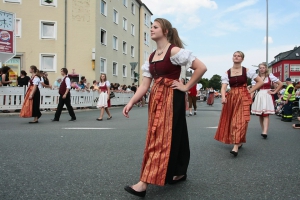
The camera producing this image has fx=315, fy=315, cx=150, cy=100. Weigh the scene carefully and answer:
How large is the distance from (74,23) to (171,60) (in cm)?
2685

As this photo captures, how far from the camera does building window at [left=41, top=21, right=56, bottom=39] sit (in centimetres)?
2792

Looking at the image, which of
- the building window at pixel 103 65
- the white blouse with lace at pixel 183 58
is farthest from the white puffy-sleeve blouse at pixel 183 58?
the building window at pixel 103 65

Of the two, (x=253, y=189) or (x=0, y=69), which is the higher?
(x=0, y=69)

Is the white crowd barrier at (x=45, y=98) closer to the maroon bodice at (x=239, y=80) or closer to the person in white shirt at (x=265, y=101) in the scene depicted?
the person in white shirt at (x=265, y=101)

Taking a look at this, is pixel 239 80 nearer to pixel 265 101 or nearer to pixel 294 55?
pixel 265 101

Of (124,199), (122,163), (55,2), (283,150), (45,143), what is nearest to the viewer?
(124,199)

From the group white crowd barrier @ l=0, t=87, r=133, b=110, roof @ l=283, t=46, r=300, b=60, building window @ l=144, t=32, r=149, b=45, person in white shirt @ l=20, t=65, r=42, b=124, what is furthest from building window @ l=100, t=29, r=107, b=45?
roof @ l=283, t=46, r=300, b=60

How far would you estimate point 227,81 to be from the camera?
574 cm

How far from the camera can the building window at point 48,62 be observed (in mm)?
27969

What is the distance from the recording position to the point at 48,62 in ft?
92.2

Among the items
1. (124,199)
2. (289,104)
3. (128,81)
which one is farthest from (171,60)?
(128,81)

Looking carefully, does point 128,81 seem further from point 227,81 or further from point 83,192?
point 83,192

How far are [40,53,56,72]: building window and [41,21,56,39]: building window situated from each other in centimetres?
169

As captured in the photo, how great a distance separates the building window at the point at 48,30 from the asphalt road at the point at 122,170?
76.5 ft
